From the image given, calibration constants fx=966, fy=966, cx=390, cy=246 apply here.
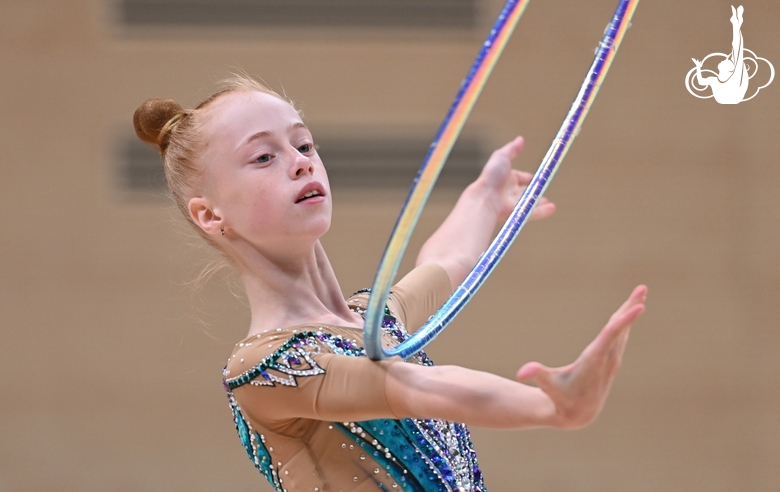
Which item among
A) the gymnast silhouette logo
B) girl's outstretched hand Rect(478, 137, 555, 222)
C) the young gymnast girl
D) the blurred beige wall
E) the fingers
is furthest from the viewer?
the blurred beige wall

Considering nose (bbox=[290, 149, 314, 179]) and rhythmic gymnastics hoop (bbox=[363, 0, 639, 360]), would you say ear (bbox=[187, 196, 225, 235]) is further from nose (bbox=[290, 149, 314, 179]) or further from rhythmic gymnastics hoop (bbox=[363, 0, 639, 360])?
rhythmic gymnastics hoop (bbox=[363, 0, 639, 360])

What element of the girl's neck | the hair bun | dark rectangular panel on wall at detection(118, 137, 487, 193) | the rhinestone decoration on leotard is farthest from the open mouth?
dark rectangular panel on wall at detection(118, 137, 487, 193)

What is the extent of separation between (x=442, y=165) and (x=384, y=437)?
46 centimetres

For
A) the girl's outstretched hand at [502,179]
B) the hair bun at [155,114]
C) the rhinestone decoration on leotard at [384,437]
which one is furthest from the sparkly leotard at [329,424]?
the girl's outstretched hand at [502,179]

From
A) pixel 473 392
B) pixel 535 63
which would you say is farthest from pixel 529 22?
pixel 473 392

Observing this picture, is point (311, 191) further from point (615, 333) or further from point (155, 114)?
point (615, 333)

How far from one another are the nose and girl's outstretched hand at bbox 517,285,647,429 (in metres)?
0.55

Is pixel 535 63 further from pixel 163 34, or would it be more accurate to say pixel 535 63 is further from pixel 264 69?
pixel 163 34

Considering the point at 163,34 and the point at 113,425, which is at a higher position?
the point at 163,34

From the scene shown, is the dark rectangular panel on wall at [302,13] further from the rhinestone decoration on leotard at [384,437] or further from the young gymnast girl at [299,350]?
the rhinestone decoration on leotard at [384,437]

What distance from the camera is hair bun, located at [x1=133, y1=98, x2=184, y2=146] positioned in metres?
1.67

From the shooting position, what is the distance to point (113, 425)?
13.8 feet

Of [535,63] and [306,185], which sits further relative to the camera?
[535,63]

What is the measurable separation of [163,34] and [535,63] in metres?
1.68
